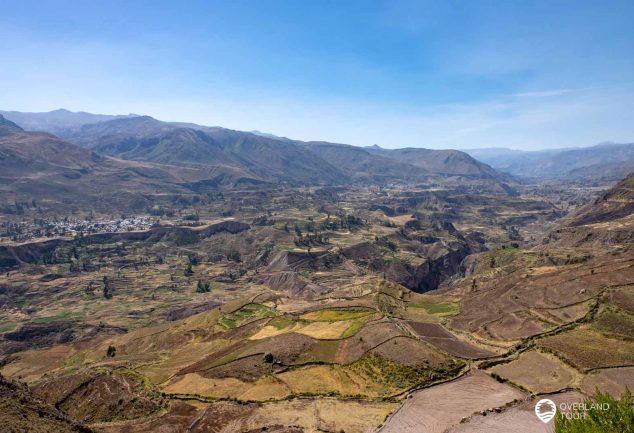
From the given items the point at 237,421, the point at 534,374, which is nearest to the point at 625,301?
the point at 534,374

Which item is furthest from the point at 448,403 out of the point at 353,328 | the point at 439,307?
the point at 439,307

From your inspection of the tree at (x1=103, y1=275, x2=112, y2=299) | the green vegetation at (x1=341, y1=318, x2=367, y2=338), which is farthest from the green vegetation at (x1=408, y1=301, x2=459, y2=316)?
the tree at (x1=103, y1=275, x2=112, y2=299)

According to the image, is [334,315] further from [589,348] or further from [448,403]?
[589,348]

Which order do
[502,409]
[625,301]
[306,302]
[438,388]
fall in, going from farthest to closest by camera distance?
1. [306,302]
2. [625,301]
3. [438,388]
4. [502,409]

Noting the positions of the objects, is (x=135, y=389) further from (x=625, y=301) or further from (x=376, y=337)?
(x=625, y=301)

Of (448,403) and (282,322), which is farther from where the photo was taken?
(282,322)

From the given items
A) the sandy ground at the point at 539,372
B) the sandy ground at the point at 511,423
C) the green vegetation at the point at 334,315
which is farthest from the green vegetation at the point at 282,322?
the sandy ground at the point at 511,423
